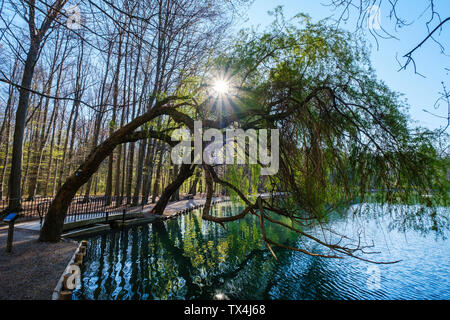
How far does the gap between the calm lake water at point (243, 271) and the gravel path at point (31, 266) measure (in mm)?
745

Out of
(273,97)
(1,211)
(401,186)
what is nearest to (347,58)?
(273,97)

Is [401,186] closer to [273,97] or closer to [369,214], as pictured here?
[369,214]

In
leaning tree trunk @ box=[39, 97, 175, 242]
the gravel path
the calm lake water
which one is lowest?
the calm lake water

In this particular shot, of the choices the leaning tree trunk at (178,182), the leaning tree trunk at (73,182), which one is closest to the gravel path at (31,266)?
the leaning tree trunk at (73,182)

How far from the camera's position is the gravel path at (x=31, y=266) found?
3805mm

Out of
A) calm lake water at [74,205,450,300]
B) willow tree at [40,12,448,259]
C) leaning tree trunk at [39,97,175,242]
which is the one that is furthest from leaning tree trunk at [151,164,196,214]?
willow tree at [40,12,448,259]

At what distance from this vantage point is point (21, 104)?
9.76 m

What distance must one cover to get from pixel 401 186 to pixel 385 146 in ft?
2.07

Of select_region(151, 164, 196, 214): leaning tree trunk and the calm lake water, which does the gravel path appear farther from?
select_region(151, 164, 196, 214): leaning tree trunk

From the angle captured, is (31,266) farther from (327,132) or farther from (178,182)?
(327,132)

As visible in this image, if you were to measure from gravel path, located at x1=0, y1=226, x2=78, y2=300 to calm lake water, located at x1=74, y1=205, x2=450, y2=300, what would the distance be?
0.75 meters

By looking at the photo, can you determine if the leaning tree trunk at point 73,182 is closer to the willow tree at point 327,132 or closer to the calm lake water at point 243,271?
the calm lake water at point 243,271

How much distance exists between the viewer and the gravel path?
3.80 m

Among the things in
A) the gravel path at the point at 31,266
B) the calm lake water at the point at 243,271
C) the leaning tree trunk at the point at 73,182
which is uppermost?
the leaning tree trunk at the point at 73,182
